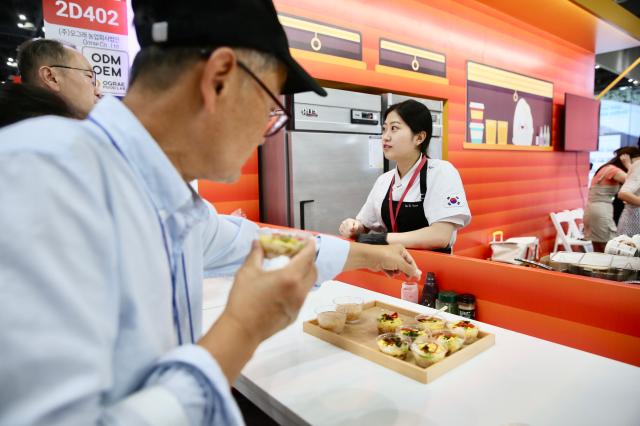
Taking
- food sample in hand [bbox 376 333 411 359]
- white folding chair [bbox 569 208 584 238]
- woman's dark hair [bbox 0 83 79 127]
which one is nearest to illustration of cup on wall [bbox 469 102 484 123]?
white folding chair [bbox 569 208 584 238]

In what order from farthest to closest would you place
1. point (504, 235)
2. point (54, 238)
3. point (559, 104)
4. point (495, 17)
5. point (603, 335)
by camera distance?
point (559, 104)
point (504, 235)
point (495, 17)
point (603, 335)
point (54, 238)

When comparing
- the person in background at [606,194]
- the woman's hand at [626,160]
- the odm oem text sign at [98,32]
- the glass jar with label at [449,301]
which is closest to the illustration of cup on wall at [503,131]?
the person in background at [606,194]

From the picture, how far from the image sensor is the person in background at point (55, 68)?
8.11ft

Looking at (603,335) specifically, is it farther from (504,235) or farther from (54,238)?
(504,235)

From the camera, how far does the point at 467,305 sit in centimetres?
192

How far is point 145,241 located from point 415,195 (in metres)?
2.23

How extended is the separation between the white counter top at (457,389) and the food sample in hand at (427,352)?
0.20 feet

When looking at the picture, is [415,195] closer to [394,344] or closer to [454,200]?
[454,200]

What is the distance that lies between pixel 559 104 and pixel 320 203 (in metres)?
5.89

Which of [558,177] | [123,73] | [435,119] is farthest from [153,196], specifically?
[558,177]

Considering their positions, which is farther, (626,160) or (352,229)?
(626,160)

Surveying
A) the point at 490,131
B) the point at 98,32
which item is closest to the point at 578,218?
the point at 490,131

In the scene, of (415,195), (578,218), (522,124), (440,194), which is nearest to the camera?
(440,194)

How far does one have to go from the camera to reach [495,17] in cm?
586
